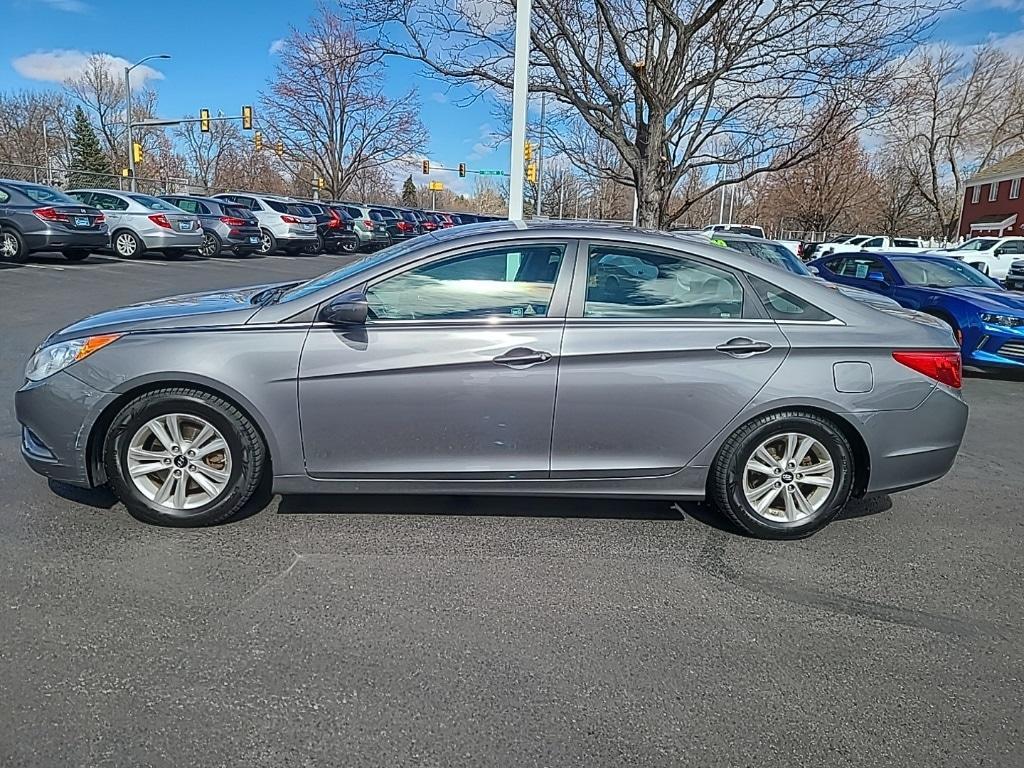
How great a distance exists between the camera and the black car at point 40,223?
1386 centimetres

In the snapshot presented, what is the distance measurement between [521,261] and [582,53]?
40.1ft

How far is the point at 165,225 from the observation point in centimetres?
1753

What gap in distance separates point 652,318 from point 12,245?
14836mm

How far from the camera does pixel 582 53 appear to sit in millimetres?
14320

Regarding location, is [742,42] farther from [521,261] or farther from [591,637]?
[591,637]

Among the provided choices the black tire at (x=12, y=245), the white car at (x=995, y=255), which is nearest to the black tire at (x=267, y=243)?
the black tire at (x=12, y=245)

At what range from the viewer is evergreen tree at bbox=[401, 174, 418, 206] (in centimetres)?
8075

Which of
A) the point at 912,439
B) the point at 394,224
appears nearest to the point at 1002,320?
the point at 912,439

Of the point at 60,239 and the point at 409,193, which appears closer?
the point at 60,239

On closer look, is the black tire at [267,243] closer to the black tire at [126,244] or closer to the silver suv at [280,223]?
the silver suv at [280,223]

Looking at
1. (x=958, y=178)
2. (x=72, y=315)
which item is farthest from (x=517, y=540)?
(x=958, y=178)

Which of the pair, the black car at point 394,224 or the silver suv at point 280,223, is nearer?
the silver suv at point 280,223

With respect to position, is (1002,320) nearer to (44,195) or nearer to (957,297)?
(957,297)

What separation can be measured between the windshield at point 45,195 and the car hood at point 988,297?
15693 millimetres
